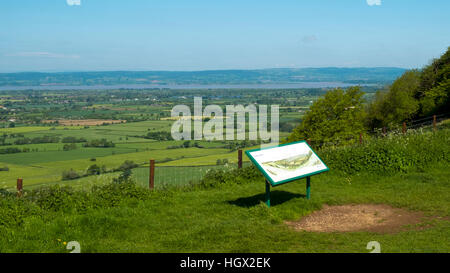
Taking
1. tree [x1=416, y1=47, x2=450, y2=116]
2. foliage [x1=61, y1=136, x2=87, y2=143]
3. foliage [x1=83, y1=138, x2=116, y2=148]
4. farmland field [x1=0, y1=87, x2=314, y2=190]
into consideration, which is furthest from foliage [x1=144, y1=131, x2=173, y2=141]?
tree [x1=416, y1=47, x2=450, y2=116]

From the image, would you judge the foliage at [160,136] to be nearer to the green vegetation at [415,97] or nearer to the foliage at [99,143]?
the foliage at [99,143]

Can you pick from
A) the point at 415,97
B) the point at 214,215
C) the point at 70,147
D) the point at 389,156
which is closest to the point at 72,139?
the point at 70,147

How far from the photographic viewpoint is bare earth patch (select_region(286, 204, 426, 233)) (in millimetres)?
9391

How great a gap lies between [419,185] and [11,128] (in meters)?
67.5

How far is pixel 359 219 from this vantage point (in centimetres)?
1009

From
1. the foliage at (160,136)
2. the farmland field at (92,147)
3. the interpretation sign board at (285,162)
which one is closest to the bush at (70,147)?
the farmland field at (92,147)

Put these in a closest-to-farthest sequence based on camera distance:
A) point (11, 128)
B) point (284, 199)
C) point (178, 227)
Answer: point (178, 227) → point (284, 199) → point (11, 128)

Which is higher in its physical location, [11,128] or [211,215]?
[211,215]

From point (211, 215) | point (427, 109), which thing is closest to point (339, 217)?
point (211, 215)

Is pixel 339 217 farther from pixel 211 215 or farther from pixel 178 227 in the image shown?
pixel 178 227

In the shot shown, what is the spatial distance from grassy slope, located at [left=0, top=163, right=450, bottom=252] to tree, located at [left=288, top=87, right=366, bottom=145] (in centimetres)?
3039
